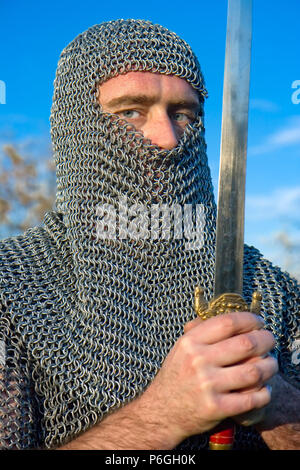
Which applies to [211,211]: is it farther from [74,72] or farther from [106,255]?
[74,72]

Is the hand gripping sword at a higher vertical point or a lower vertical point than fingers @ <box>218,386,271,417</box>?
higher

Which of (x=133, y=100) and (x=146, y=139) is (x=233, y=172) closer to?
(x=146, y=139)

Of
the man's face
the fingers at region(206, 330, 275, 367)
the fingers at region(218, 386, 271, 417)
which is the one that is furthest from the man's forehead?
Result: the fingers at region(218, 386, 271, 417)

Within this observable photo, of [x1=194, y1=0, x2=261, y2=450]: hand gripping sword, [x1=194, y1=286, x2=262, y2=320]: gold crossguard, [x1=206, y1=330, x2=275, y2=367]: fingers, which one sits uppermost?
[x1=194, y1=0, x2=261, y2=450]: hand gripping sword

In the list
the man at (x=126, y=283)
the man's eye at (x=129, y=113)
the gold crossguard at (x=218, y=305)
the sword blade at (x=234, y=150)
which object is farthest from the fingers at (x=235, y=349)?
the man's eye at (x=129, y=113)

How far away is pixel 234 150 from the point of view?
2.32 m

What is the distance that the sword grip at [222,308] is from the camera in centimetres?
222

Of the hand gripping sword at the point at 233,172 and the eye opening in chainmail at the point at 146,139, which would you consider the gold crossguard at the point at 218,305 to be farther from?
the eye opening in chainmail at the point at 146,139

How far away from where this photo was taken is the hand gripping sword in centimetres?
226

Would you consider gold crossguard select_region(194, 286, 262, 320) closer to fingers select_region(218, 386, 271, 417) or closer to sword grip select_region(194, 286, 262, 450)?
sword grip select_region(194, 286, 262, 450)

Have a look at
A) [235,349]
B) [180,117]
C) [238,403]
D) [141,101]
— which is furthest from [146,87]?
[238,403]

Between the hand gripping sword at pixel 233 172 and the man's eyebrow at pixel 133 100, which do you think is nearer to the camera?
the hand gripping sword at pixel 233 172

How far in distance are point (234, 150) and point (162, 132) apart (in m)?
0.84

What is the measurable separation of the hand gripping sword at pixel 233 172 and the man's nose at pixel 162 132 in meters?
0.77
